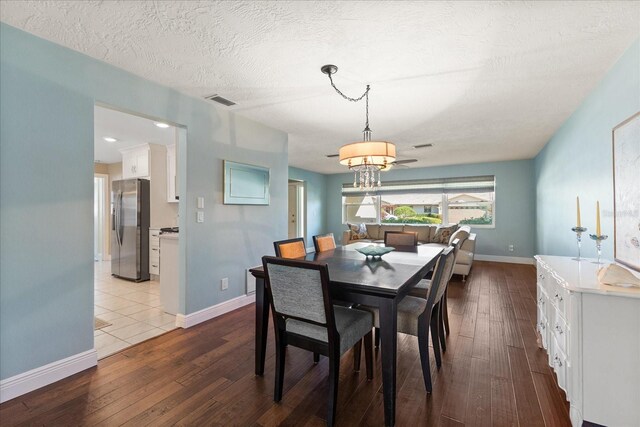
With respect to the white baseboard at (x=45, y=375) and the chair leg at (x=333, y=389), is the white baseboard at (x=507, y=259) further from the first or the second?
the white baseboard at (x=45, y=375)

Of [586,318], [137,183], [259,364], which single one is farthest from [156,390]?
[137,183]

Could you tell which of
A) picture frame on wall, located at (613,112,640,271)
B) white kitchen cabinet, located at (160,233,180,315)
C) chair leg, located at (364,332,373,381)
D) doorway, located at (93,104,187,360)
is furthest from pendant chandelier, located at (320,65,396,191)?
white kitchen cabinet, located at (160,233,180,315)

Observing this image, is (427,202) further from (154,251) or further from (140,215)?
(140,215)

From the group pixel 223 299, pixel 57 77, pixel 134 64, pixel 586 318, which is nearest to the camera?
pixel 586 318

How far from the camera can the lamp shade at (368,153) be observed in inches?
91.7

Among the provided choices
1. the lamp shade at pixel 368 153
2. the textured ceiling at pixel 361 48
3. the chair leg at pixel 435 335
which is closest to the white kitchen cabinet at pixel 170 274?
the textured ceiling at pixel 361 48

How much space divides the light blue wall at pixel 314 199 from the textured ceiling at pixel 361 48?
4470 millimetres

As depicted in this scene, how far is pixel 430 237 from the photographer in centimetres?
632

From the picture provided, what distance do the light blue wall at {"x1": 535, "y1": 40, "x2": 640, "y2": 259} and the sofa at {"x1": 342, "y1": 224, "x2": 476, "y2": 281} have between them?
1.11m

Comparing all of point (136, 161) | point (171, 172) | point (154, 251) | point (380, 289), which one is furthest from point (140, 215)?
point (380, 289)

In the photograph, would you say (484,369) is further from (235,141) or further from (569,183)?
(235,141)

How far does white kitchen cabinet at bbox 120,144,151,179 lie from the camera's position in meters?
4.75

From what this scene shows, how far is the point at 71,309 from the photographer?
2.04 m

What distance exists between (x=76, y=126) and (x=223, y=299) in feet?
6.84
